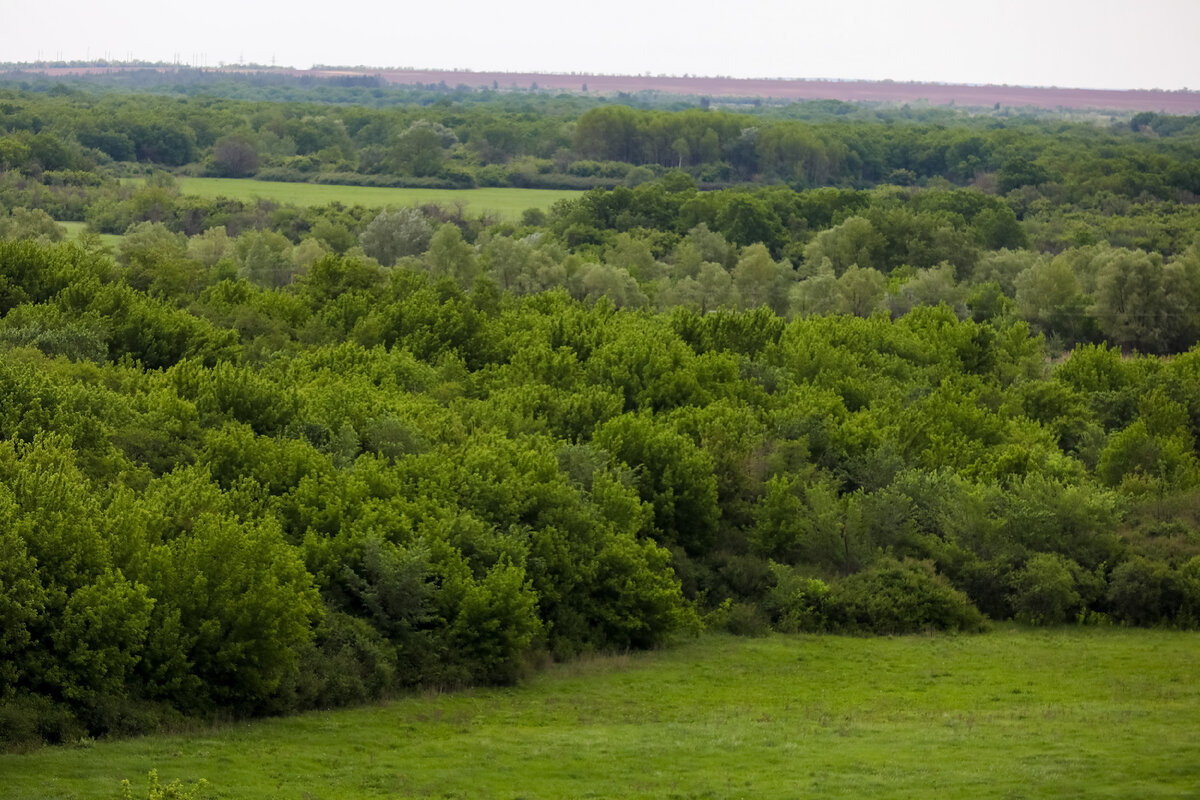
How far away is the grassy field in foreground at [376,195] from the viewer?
507 ft

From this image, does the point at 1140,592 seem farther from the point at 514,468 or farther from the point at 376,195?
the point at 376,195

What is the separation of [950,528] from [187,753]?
102 ft

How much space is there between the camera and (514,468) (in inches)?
2028

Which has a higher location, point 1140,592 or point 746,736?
point 746,736

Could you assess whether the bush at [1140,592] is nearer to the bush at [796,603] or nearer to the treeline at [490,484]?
the treeline at [490,484]

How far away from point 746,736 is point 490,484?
46.9 feet

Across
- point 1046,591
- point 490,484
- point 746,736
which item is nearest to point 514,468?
point 490,484

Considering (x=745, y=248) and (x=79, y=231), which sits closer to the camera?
(x=79, y=231)

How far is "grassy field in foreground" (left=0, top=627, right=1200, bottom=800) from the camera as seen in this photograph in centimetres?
3353

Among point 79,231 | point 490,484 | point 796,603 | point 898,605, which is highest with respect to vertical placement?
point 490,484

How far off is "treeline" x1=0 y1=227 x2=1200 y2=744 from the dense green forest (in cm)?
13

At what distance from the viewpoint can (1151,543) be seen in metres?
55.9

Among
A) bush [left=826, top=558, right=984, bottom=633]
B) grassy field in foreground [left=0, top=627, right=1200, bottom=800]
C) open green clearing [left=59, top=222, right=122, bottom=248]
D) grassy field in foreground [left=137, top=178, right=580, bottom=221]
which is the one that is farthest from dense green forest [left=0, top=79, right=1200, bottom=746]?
grassy field in foreground [left=137, top=178, right=580, bottom=221]

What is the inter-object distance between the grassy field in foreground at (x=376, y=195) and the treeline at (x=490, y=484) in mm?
70523
